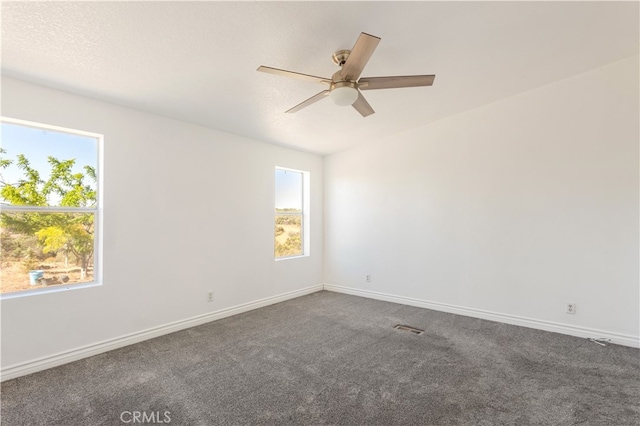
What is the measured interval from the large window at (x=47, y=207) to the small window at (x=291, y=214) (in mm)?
2475

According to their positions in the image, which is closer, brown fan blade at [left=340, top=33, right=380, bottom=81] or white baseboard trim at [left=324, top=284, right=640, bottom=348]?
brown fan blade at [left=340, top=33, right=380, bottom=81]

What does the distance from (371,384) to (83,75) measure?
3.40 m

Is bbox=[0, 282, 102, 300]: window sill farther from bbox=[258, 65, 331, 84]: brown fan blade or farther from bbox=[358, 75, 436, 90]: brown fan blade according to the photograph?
bbox=[358, 75, 436, 90]: brown fan blade

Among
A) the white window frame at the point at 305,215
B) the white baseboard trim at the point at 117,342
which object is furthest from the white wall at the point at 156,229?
the white window frame at the point at 305,215

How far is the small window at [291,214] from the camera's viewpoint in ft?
16.0

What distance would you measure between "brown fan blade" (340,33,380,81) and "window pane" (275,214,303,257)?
3080 mm

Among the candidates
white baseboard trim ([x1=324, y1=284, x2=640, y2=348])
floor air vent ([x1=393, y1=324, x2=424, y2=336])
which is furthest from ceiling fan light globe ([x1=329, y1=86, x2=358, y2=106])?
white baseboard trim ([x1=324, y1=284, x2=640, y2=348])

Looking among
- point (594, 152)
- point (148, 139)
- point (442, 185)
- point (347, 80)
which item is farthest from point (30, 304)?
point (594, 152)

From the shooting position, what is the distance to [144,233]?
3193mm

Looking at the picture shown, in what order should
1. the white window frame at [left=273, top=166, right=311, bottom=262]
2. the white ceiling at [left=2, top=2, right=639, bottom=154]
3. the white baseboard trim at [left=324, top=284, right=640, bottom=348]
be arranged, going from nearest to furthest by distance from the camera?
the white ceiling at [left=2, top=2, right=639, bottom=154] < the white baseboard trim at [left=324, top=284, right=640, bottom=348] < the white window frame at [left=273, top=166, right=311, bottom=262]

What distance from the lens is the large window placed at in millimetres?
2531

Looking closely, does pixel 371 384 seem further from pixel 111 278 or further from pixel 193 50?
pixel 193 50

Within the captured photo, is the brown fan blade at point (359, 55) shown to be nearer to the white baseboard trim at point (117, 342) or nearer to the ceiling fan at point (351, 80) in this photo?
the ceiling fan at point (351, 80)

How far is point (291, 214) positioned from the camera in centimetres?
509
